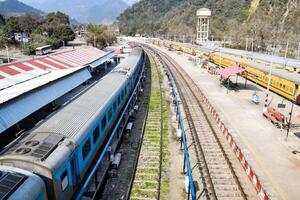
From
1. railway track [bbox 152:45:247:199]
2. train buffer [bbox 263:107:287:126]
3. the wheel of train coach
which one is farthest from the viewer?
train buffer [bbox 263:107:287:126]

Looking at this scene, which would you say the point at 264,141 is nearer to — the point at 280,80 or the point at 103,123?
the point at 103,123

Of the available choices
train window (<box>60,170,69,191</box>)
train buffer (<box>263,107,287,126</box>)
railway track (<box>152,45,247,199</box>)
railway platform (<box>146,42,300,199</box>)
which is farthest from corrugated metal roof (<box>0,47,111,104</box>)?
train buffer (<box>263,107,287,126</box>)

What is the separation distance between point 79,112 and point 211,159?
360 inches

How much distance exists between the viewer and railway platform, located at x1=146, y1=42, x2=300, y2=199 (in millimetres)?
15984

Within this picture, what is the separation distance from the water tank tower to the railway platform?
337ft

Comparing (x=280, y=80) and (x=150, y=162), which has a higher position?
(x=280, y=80)

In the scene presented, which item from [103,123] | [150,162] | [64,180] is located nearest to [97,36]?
[103,123]

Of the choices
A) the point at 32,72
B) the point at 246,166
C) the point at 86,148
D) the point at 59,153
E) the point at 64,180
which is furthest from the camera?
the point at 32,72

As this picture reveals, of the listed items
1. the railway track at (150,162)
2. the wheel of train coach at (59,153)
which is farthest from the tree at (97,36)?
the wheel of train coach at (59,153)

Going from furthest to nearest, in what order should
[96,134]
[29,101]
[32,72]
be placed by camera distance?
[32,72]
[29,101]
[96,134]

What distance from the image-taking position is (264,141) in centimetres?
2130

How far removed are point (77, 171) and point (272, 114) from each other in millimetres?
19845

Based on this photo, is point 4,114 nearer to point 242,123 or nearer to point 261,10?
point 242,123

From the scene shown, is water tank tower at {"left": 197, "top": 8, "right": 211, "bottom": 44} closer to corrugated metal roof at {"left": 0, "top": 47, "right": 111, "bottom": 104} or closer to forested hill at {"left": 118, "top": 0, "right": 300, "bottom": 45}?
forested hill at {"left": 118, "top": 0, "right": 300, "bottom": 45}
